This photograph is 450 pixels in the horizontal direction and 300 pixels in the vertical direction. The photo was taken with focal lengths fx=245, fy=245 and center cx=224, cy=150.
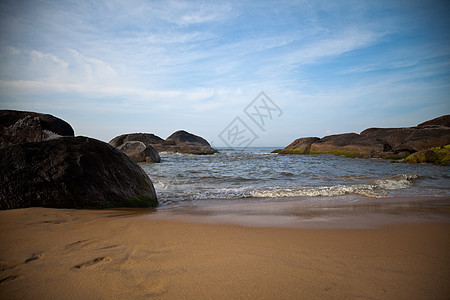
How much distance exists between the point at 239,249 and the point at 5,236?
7.19ft

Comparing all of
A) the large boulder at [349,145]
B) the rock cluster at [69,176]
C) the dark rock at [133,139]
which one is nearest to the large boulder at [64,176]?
the rock cluster at [69,176]

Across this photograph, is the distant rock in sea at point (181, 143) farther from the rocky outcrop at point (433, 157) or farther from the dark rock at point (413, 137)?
the rocky outcrop at point (433, 157)

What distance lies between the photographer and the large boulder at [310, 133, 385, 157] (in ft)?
73.8

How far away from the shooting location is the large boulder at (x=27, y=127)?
701 cm

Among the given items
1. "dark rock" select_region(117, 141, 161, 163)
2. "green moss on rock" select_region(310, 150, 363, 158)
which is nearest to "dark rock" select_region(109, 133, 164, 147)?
"dark rock" select_region(117, 141, 161, 163)

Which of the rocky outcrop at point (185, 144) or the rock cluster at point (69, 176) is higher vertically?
the rocky outcrop at point (185, 144)

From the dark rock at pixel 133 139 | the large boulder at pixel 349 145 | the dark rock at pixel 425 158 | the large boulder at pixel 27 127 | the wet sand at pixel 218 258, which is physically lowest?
the dark rock at pixel 425 158

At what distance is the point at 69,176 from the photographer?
12.0 feet

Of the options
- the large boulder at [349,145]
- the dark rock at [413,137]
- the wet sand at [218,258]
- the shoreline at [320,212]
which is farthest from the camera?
the large boulder at [349,145]

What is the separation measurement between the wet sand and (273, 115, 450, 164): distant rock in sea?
15.4m

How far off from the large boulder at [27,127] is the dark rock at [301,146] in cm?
2652

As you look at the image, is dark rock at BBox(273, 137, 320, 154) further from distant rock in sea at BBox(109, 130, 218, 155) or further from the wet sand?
the wet sand

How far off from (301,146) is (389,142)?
9.44 m

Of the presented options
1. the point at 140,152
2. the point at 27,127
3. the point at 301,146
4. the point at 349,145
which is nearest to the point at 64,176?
the point at 27,127
